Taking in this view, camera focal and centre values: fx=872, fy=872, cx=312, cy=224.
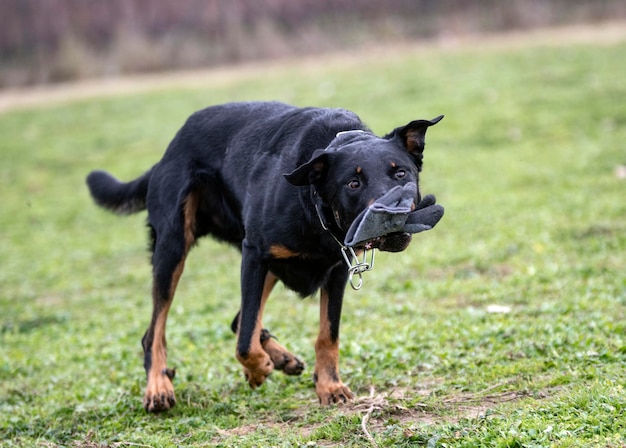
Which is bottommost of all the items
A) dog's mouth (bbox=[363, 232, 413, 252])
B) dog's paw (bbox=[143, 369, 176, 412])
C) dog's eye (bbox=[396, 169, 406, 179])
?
dog's paw (bbox=[143, 369, 176, 412])

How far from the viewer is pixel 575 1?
2408cm

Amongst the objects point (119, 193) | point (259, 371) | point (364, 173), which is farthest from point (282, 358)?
point (119, 193)

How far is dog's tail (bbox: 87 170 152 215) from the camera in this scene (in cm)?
661

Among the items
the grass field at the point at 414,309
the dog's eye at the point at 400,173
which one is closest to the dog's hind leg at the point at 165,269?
the grass field at the point at 414,309

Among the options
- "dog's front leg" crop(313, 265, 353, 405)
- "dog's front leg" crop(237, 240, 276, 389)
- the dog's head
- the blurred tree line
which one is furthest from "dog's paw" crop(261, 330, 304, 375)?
the blurred tree line

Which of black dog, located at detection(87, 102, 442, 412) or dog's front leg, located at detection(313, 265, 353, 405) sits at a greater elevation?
black dog, located at detection(87, 102, 442, 412)

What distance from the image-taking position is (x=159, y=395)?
549 centimetres

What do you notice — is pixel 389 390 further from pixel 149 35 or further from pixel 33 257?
pixel 149 35

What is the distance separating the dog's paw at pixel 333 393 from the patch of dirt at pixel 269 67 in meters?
18.1

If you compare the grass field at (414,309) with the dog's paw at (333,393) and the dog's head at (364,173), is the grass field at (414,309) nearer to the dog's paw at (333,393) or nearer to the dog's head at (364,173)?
the dog's paw at (333,393)

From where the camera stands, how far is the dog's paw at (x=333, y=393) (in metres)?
5.24

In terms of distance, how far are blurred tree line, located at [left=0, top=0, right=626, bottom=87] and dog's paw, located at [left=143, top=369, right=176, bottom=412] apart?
20673 mm

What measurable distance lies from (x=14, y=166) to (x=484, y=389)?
15.0m

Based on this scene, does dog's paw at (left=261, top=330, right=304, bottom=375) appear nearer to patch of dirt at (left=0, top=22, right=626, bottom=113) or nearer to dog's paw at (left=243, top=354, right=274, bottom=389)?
dog's paw at (left=243, top=354, right=274, bottom=389)
